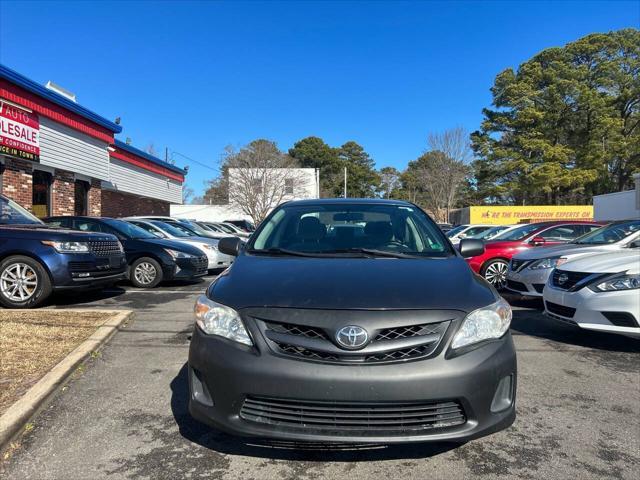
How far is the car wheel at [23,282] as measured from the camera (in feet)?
21.4

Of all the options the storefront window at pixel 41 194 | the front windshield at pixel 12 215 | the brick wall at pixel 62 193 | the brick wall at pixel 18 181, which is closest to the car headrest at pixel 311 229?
the front windshield at pixel 12 215

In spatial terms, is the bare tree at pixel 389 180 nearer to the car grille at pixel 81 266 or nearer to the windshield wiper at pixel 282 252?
the car grille at pixel 81 266

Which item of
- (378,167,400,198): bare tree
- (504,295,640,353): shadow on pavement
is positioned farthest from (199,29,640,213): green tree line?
(504,295,640,353): shadow on pavement

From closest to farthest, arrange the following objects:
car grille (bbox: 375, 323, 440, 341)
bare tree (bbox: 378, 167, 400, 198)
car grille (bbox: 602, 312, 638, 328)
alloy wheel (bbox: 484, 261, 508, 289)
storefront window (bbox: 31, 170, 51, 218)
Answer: car grille (bbox: 375, 323, 440, 341)
car grille (bbox: 602, 312, 638, 328)
alloy wheel (bbox: 484, 261, 508, 289)
storefront window (bbox: 31, 170, 51, 218)
bare tree (bbox: 378, 167, 400, 198)

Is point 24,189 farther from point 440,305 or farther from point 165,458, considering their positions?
point 440,305

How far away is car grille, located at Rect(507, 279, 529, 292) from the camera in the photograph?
7.34 m

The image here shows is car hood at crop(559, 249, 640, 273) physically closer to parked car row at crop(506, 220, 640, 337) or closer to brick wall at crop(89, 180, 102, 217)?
parked car row at crop(506, 220, 640, 337)

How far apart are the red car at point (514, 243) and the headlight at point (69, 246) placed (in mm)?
6820

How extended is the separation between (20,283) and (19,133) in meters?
7.50

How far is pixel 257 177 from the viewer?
3769 centimetres

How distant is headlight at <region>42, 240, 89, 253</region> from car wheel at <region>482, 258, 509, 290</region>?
7240 mm

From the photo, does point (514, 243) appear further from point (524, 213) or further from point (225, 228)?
point (524, 213)

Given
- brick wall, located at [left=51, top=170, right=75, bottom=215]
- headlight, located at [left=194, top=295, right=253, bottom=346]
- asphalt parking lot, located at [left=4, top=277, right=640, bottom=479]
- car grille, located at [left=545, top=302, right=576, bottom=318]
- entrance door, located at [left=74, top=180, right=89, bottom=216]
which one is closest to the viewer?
headlight, located at [left=194, top=295, right=253, bottom=346]

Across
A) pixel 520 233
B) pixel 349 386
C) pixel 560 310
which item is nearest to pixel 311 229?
pixel 349 386
